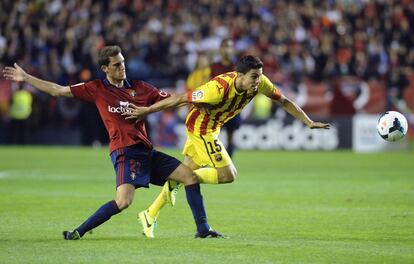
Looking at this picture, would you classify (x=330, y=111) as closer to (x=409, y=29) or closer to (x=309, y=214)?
(x=409, y=29)

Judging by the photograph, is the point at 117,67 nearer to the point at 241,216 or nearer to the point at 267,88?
the point at 267,88

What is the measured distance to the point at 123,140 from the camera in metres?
9.51

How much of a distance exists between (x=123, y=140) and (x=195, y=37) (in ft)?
61.9

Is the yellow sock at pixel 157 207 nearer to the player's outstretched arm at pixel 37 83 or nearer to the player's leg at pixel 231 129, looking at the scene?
the player's outstretched arm at pixel 37 83

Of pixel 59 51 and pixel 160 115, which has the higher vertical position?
pixel 59 51

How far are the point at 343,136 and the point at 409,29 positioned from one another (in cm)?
542

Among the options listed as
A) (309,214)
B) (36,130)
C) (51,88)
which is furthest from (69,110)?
(51,88)

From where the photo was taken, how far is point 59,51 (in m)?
28.2

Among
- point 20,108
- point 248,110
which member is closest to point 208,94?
point 248,110

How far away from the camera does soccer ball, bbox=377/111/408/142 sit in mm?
11070

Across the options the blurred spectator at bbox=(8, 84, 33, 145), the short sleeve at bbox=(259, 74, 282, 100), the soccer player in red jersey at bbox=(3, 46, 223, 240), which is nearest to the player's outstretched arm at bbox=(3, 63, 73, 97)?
the soccer player in red jersey at bbox=(3, 46, 223, 240)

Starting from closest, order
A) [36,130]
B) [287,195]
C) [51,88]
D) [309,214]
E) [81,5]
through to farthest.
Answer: [51,88] → [309,214] → [287,195] → [36,130] → [81,5]

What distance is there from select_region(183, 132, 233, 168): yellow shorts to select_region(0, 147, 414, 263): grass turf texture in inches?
29.5

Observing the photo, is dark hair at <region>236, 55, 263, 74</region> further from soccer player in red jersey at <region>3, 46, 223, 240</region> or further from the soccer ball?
the soccer ball
